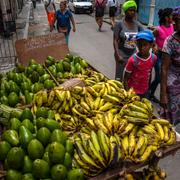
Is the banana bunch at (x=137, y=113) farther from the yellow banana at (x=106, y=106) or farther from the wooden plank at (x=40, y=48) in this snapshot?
the wooden plank at (x=40, y=48)

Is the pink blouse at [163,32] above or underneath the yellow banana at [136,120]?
above

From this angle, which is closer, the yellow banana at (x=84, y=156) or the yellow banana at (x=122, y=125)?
the yellow banana at (x=84, y=156)

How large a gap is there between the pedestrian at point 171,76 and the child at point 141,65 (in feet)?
1.22

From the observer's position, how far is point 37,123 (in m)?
2.70

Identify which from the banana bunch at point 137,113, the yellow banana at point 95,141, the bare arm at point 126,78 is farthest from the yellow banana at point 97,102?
the bare arm at point 126,78

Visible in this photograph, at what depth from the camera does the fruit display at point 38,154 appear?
220 cm

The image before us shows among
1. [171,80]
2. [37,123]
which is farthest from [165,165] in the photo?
[37,123]

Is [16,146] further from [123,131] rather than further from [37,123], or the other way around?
[123,131]

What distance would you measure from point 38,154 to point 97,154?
1.63 feet

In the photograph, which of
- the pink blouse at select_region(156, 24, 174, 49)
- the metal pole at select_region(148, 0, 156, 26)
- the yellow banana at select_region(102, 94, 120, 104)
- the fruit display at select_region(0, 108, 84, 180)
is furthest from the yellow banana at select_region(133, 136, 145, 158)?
the metal pole at select_region(148, 0, 156, 26)

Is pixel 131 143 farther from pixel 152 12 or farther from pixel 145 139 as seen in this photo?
pixel 152 12

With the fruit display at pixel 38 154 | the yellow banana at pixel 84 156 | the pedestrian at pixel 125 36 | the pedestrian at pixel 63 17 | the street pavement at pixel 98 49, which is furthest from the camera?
the pedestrian at pixel 63 17

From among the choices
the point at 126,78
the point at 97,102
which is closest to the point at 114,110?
the point at 97,102

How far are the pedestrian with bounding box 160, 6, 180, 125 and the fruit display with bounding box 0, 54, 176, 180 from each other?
0.66 metres
